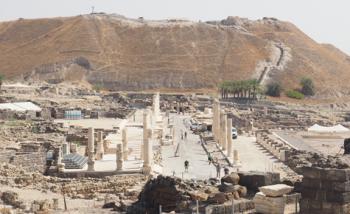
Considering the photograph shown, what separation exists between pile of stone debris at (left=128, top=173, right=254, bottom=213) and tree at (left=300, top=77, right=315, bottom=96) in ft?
317

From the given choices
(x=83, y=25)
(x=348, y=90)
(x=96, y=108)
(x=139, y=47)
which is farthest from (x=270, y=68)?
(x=96, y=108)

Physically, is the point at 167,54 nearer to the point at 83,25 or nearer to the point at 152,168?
the point at 83,25

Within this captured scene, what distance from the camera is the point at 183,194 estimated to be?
17766 mm

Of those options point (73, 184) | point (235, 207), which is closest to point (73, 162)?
point (73, 184)

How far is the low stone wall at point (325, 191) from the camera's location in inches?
597

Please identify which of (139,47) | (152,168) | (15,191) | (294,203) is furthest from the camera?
(139,47)

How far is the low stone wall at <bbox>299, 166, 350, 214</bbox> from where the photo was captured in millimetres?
15172

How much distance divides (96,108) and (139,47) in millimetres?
62479

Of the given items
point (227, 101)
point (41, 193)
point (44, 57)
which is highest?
point (44, 57)

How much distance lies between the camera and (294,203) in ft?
54.3

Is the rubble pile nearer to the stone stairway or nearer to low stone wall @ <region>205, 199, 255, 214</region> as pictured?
low stone wall @ <region>205, 199, 255, 214</region>

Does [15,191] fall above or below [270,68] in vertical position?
below

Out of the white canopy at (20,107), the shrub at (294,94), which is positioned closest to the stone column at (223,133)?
the white canopy at (20,107)

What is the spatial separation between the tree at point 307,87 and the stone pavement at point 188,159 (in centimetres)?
6843
